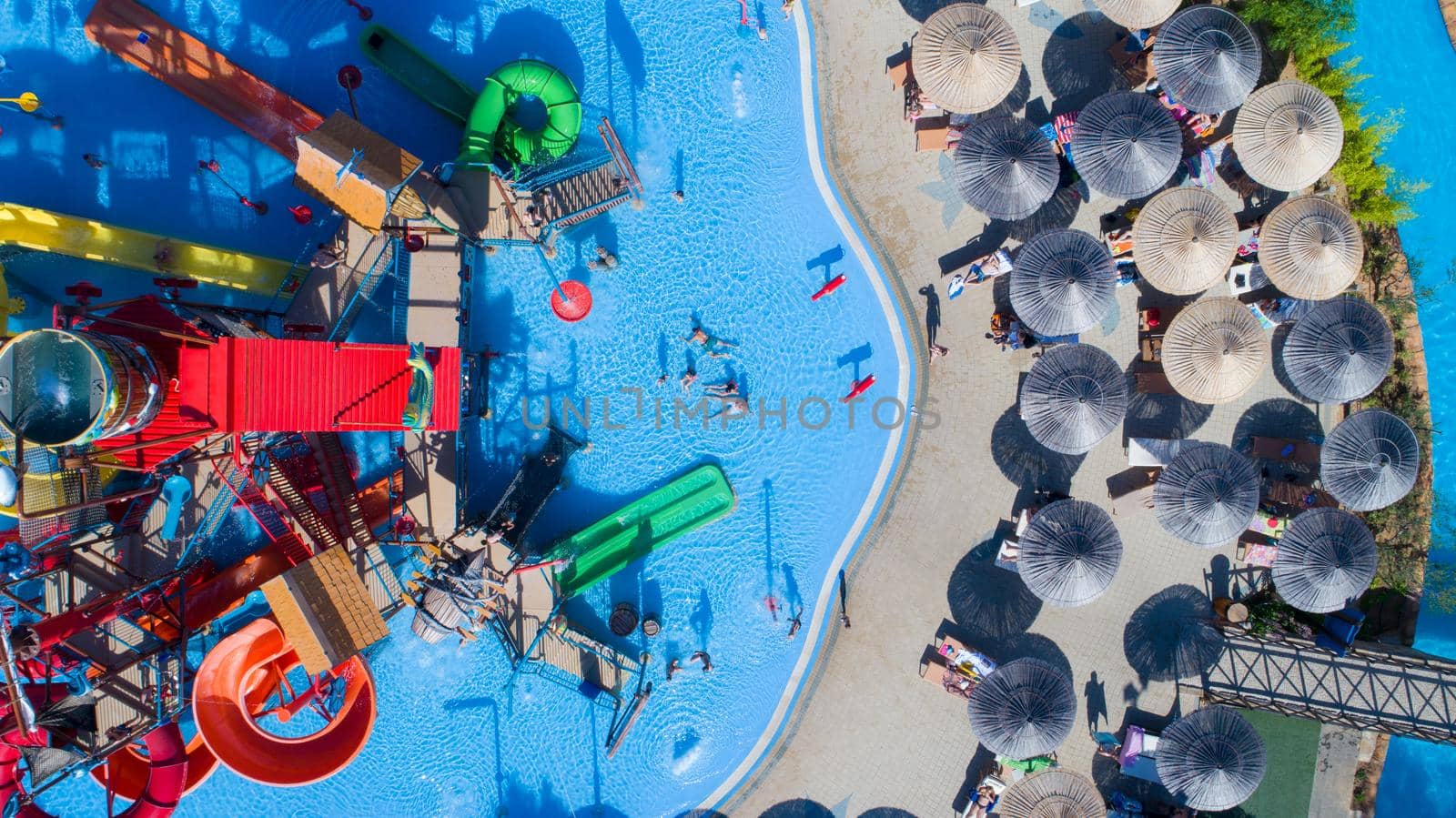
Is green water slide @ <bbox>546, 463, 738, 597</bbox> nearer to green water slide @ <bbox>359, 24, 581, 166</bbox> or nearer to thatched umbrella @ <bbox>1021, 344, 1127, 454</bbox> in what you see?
thatched umbrella @ <bbox>1021, 344, 1127, 454</bbox>

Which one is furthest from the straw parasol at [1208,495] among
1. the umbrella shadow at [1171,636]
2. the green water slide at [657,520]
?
the green water slide at [657,520]

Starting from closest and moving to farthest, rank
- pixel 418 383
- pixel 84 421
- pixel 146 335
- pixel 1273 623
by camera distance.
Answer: pixel 84 421, pixel 146 335, pixel 418 383, pixel 1273 623

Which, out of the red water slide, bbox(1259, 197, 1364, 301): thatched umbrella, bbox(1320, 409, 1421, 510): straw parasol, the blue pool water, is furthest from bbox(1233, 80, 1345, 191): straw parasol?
the red water slide

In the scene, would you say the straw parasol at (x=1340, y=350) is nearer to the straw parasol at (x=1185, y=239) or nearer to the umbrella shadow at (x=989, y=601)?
the straw parasol at (x=1185, y=239)

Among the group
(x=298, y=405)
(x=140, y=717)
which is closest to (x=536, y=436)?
(x=298, y=405)

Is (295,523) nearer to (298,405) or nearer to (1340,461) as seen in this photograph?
(298,405)

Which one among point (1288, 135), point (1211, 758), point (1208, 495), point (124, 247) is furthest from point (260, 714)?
point (1288, 135)
